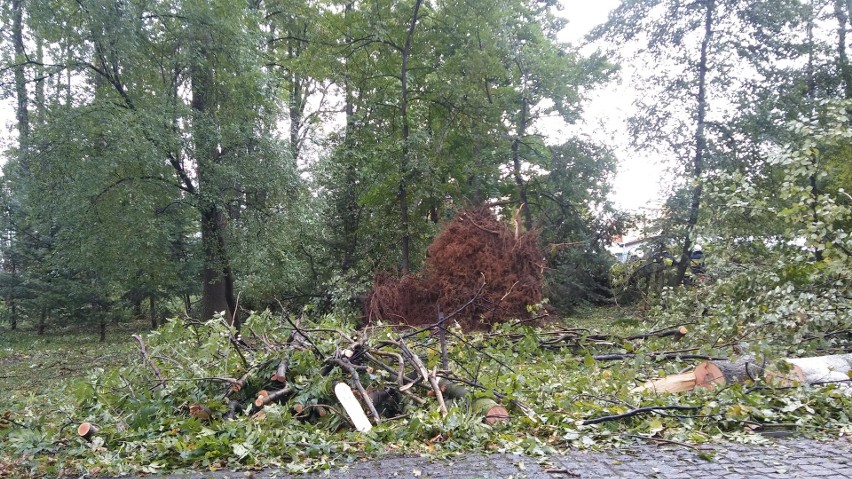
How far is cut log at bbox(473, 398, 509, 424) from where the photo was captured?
4.18 meters

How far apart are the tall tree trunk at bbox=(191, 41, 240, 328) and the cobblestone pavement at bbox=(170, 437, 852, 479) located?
8.94 m

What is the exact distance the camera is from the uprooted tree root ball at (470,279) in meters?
11.5

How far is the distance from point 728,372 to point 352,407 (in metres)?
3.21

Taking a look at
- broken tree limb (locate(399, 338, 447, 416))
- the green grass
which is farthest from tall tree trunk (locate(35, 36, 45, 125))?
broken tree limb (locate(399, 338, 447, 416))

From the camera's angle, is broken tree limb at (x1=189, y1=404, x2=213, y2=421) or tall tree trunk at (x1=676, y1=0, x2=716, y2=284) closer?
broken tree limb at (x1=189, y1=404, x2=213, y2=421)

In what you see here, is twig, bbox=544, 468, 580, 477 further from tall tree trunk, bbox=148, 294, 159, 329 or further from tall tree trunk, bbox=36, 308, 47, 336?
tall tree trunk, bbox=36, 308, 47, 336

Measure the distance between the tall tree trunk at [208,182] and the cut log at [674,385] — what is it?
8.91m

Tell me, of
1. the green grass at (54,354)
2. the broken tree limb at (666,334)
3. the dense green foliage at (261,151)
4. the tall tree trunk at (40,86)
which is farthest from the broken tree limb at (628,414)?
the tall tree trunk at (40,86)

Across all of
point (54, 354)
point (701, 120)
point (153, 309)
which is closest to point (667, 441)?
point (701, 120)

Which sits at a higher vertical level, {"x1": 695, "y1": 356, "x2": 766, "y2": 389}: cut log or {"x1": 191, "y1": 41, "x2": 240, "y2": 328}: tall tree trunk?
{"x1": 191, "y1": 41, "x2": 240, "y2": 328}: tall tree trunk

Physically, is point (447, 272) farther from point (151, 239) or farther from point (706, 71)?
point (706, 71)

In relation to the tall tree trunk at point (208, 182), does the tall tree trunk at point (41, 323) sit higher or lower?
lower

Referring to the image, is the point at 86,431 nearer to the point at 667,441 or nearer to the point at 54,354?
the point at 667,441

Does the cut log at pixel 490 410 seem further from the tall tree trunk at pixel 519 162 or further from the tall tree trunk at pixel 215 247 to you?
the tall tree trunk at pixel 519 162
